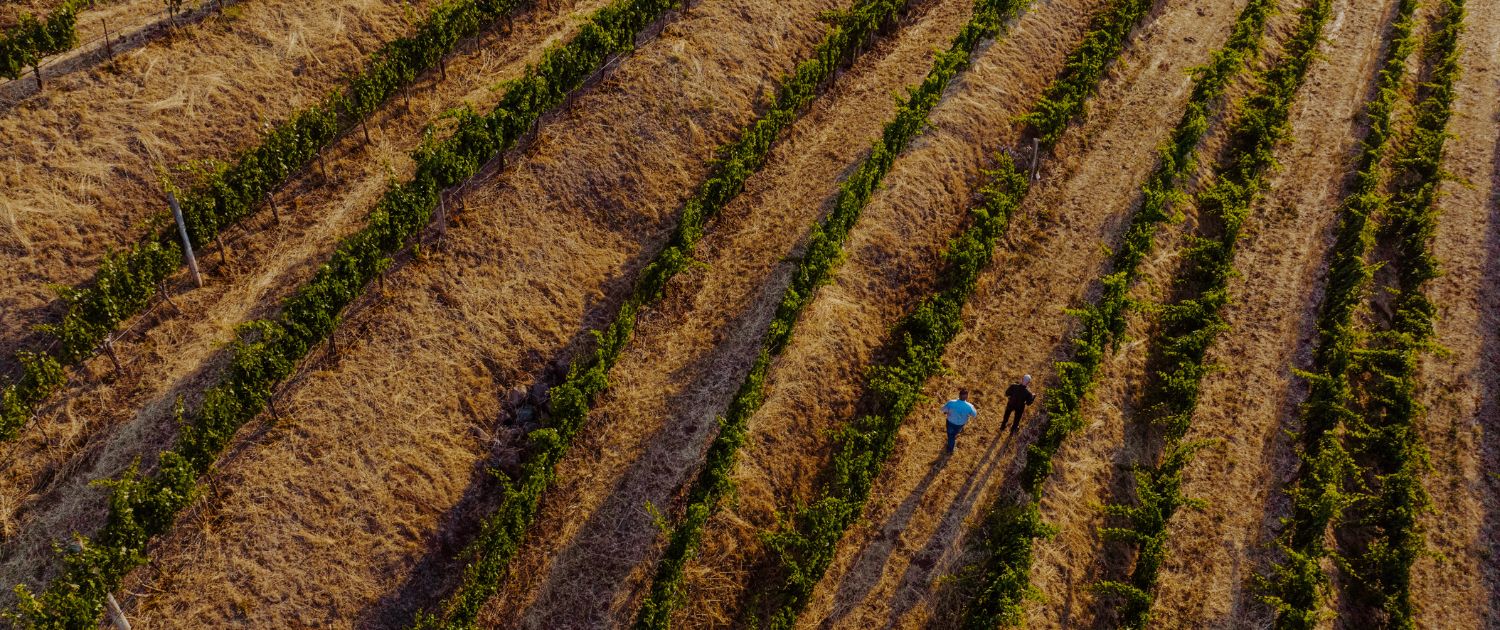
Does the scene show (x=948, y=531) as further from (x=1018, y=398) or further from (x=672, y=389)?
(x=672, y=389)

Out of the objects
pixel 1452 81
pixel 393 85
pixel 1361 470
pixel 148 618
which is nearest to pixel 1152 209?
pixel 1361 470

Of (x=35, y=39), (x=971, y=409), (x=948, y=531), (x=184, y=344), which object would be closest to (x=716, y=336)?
(x=971, y=409)

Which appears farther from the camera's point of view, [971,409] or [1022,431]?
[1022,431]

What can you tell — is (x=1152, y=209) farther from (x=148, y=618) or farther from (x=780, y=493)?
(x=148, y=618)

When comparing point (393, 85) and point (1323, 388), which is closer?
point (1323, 388)

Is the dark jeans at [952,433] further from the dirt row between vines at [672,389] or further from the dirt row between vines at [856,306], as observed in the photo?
the dirt row between vines at [672,389]

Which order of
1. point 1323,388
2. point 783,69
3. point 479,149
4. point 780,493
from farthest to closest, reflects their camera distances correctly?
1. point 783,69
2. point 479,149
3. point 1323,388
4. point 780,493
